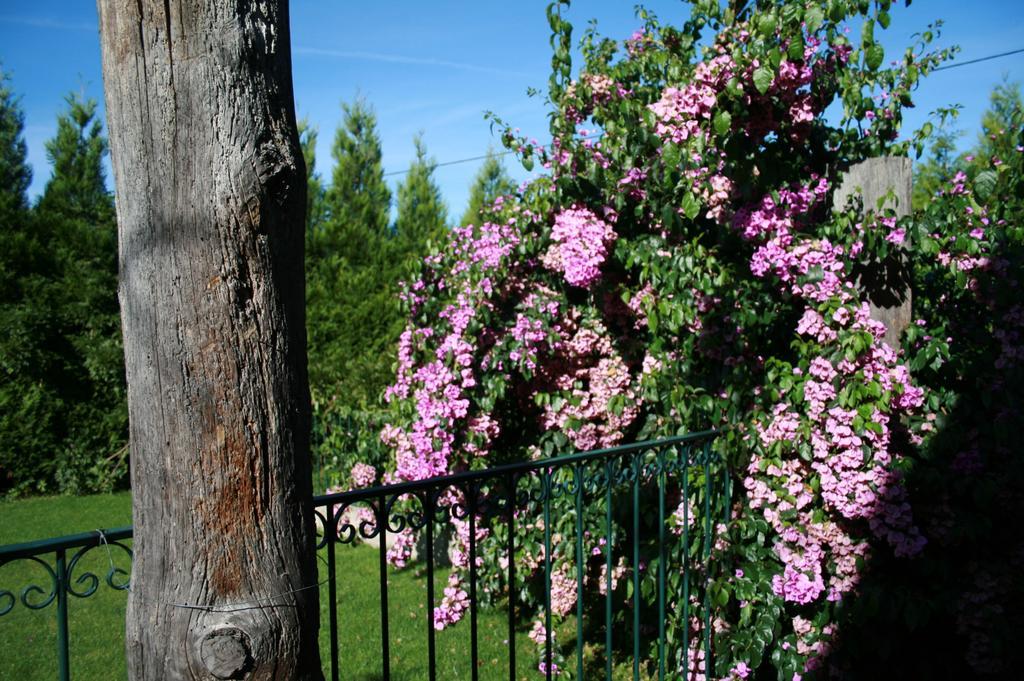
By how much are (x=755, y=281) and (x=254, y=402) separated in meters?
2.36

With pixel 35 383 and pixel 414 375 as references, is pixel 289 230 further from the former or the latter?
pixel 35 383

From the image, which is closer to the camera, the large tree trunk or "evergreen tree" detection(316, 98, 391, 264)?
the large tree trunk

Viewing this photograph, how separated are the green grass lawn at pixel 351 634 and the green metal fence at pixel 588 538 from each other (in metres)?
0.22

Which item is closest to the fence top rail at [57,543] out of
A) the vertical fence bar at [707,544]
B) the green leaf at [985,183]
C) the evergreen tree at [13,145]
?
the vertical fence bar at [707,544]

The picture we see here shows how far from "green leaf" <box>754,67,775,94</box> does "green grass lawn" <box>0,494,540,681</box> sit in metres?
2.69

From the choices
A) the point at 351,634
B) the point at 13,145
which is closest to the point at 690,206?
the point at 351,634

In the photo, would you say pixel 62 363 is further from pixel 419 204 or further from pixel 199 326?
pixel 199 326

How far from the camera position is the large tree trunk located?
1.17 metres

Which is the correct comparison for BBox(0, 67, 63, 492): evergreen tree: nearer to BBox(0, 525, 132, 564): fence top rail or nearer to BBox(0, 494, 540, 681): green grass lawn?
BBox(0, 494, 540, 681): green grass lawn

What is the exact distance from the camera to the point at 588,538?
3566mm

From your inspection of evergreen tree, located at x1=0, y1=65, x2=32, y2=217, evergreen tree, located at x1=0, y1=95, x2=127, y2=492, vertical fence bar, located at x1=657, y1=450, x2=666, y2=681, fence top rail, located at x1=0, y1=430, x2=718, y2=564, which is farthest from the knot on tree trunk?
evergreen tree, located at x1=0, y1=65, x2=32, y2=217

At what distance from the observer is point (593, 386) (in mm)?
3621

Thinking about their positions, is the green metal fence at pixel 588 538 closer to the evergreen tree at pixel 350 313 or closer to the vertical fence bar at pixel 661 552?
the vertical fence bar at pixel 661 552

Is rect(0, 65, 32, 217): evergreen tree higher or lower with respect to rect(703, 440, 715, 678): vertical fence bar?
higher
